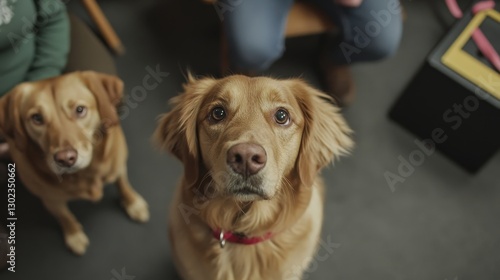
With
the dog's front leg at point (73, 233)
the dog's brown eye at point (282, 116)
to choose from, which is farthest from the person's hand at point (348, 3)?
the dog's front leg at point (73, 233)

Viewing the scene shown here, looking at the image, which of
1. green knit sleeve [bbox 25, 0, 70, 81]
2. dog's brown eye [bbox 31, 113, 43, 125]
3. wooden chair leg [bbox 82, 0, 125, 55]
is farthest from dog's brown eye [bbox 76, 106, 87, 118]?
wooden chair leg [bbox 82, 0, 125, 55]

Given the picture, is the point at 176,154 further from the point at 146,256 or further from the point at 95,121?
the point at 146,256

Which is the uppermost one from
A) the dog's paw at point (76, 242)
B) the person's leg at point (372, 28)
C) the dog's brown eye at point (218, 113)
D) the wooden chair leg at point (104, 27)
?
the person's leg at point (372, 28)

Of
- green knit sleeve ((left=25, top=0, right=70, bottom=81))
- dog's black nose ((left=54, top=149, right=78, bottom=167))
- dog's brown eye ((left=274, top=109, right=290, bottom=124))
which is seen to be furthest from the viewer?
green knit sleeve ((left=25, top=0, right=70, bottom=81))

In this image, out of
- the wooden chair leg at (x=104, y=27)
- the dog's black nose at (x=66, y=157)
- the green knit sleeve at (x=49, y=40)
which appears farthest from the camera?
the wooden chair leg at (x=104, y=27)

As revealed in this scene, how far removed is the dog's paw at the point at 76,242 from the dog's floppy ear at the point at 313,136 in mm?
1191

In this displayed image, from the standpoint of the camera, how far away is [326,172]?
2.38m

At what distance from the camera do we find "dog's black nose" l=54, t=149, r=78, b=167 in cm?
163

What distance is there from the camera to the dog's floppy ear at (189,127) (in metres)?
1.45

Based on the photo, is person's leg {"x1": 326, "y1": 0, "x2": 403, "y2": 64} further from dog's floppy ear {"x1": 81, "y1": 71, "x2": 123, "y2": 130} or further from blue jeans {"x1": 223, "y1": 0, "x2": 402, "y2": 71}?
dog's floppy ear {"x1": 81, "y1": 71, "x2": 123, "y2": 130}

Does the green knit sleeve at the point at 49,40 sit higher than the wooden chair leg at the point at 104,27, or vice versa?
the green knit sleeve at the point at 49,40

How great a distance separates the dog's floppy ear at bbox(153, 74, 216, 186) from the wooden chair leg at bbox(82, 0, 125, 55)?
1.13 metres

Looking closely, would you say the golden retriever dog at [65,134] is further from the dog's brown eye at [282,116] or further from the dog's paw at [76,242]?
the dog's brown eye at [282,116]

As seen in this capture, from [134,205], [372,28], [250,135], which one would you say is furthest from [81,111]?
[372,28]
